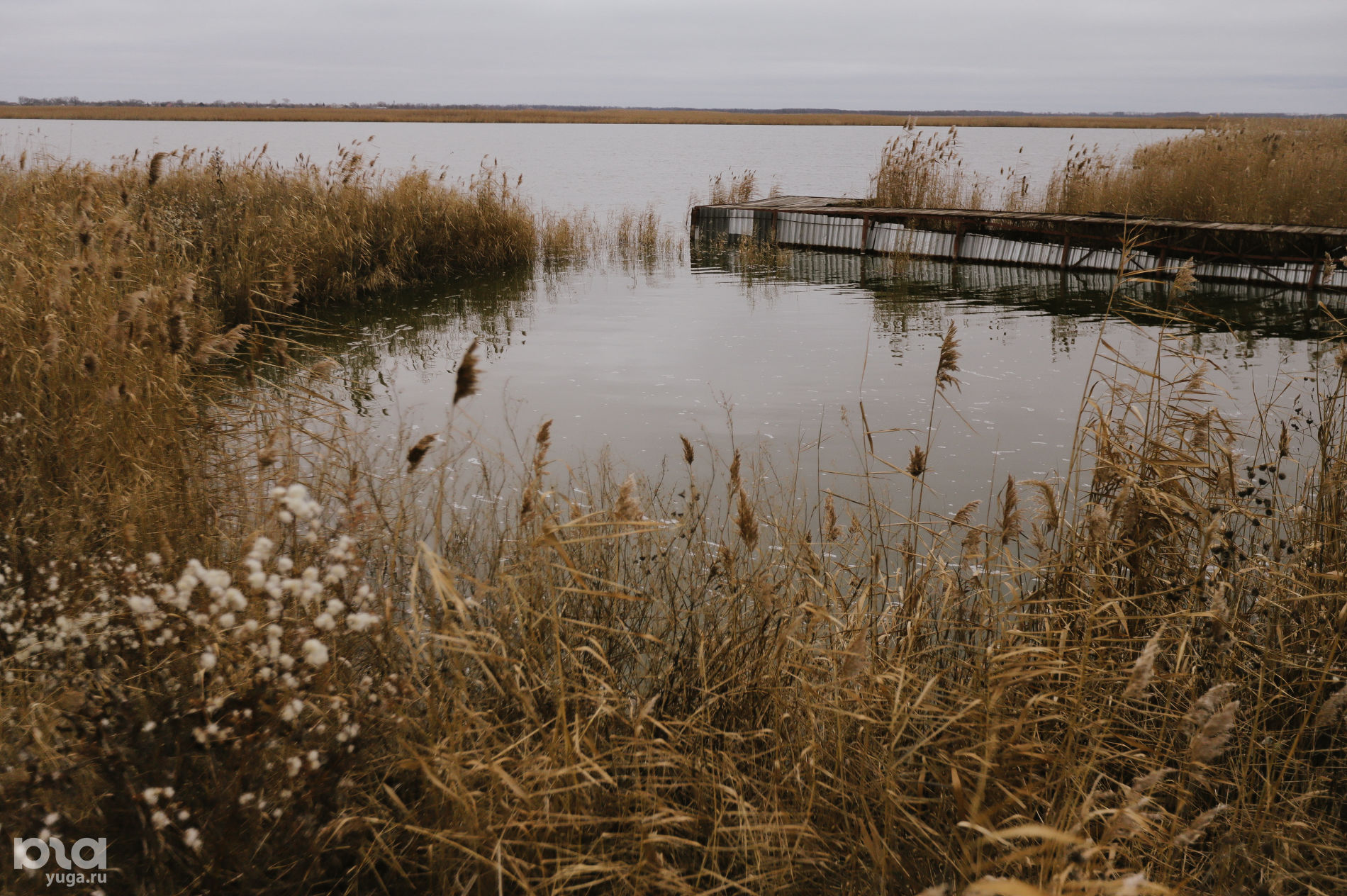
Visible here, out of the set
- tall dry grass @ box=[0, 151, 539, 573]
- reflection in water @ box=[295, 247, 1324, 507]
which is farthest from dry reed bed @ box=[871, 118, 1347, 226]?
tall dry grass @ box=[0, 151, 539, 573]

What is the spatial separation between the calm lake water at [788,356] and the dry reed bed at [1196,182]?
9.68ft

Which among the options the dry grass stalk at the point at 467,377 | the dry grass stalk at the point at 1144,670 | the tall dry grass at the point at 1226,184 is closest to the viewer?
the dry grass stalk at the point at 1144,670

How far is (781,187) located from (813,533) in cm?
3504

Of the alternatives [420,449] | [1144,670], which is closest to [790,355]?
[420,449]

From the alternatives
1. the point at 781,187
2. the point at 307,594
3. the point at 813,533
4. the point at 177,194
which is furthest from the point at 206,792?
the point at 781,187

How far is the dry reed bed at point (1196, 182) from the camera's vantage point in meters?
16.7

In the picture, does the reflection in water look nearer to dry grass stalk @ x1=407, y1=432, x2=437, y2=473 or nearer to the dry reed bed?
the dry reed bed

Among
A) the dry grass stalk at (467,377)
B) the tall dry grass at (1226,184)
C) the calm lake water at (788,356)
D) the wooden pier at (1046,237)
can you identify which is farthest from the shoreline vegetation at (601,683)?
the tall dry grass at (1226,184)

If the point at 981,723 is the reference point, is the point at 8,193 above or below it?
above

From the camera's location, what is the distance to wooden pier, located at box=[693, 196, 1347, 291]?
49.1 ft

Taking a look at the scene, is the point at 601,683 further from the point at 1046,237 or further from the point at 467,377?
the point at 1046,237

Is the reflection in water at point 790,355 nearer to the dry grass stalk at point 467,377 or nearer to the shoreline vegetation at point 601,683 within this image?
the shoreline vegetation at point 601,683

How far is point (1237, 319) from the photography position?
13.0 m

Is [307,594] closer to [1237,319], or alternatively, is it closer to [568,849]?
[568,849]
